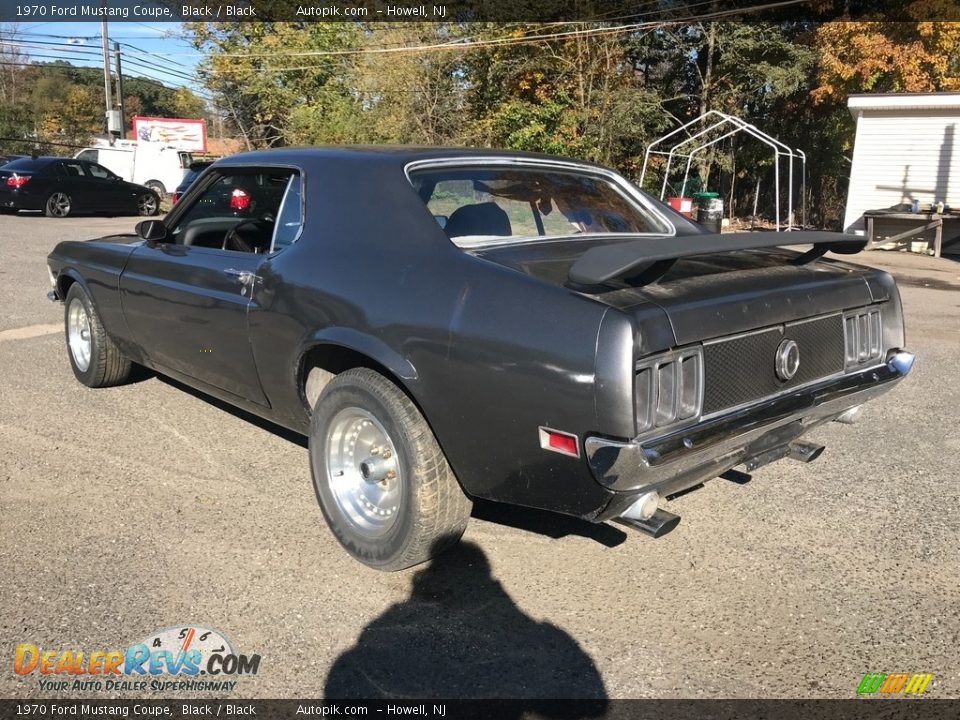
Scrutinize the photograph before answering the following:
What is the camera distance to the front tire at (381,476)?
9.66 feet

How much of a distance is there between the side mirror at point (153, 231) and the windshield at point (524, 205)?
188cm

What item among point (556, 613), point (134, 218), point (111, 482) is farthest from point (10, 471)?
point (134, 218)

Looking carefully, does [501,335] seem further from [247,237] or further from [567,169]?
[247,237]

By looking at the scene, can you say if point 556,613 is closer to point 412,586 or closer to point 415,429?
point 412,586

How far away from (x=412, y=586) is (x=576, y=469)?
979 mm

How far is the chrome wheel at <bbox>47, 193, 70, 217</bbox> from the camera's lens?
19.7 m

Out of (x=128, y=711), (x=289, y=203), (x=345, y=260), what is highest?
(x=289, y=203)

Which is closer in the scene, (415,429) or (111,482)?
(415,429)

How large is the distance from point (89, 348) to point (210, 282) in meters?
2.06

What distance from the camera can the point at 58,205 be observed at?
1991 cm

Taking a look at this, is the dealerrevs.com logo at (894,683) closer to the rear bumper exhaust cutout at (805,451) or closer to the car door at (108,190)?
the rear bumper exhaust cutout at (805,451)

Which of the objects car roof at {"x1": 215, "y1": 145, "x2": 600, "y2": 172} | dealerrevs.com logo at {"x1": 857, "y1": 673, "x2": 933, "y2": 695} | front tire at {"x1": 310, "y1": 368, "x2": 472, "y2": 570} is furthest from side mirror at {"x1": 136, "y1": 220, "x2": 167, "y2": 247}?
dealerrevs.com logo at {"x1": 857, "y1": 673, "x2": 933, "y2": 695}

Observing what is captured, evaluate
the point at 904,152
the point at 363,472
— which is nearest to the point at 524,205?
the point at 363,472

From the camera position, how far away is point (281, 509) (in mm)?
3738
